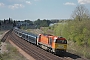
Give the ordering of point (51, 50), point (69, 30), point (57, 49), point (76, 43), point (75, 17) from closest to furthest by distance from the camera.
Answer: point (57, 49) < point (51, 50) < point (76, 43) < point (69, 30) < point (75, 17)

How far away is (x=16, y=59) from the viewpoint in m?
30.2

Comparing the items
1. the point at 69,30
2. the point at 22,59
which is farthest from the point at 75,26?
the point at 22,59

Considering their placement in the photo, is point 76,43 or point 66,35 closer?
point 76,43

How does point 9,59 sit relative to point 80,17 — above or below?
below

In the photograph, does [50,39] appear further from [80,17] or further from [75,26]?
[80,17]

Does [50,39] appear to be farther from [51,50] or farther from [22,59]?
[22,59]

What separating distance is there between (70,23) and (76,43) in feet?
28.0

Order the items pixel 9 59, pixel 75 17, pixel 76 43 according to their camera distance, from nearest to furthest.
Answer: pixel 9 59, pixel 76 43, pixel 75 17

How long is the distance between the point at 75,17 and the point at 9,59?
4394 cm

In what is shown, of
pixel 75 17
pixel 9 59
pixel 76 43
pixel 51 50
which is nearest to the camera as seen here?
pixel 9 59

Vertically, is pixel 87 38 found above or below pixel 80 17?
below

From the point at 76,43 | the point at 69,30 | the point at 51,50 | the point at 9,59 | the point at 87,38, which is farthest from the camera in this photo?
the point at 69,30

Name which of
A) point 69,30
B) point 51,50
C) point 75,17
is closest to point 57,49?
point 51,50

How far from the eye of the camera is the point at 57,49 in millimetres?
32125
